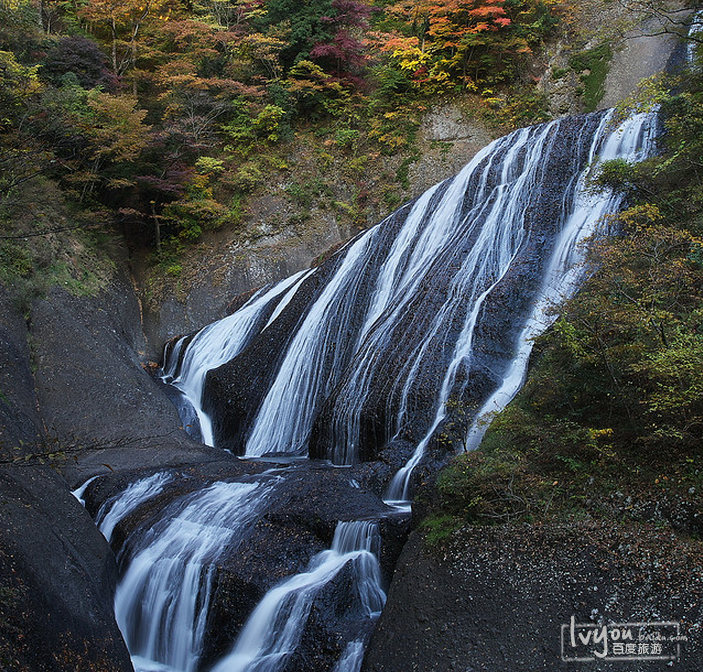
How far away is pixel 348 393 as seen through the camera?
31.1 ft

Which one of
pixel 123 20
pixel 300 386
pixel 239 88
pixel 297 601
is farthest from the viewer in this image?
pixel 123 20

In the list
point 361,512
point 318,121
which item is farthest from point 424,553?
point 318,121

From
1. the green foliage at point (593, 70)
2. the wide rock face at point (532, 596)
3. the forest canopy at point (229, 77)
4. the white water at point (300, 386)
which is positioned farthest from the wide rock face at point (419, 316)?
the forest canopy at point (229, 77)

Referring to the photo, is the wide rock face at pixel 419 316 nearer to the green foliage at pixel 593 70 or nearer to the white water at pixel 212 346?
the white water at pixel 212 346

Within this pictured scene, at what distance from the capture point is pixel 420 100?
18328 mm

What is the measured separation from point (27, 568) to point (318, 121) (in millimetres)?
18164

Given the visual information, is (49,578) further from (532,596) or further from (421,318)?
(421,318)

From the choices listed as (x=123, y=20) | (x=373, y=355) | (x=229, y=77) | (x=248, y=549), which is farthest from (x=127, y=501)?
(x=123, y=20)

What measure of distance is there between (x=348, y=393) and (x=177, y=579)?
415cm

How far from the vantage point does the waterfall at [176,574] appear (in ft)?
19.5

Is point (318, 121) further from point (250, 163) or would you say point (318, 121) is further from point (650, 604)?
point (650, 604)

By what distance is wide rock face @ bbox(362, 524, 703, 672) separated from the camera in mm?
3984

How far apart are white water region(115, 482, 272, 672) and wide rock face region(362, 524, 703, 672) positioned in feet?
7.27

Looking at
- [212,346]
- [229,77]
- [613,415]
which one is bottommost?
[212,346]
